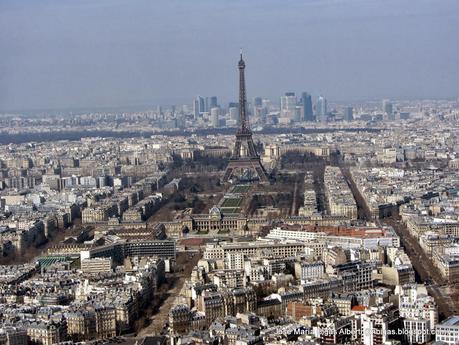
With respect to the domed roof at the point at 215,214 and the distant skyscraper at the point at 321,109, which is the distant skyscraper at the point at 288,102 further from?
the domed roof at the point at 215,214

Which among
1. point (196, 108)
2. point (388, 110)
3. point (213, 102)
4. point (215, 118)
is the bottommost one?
point (215, 118)

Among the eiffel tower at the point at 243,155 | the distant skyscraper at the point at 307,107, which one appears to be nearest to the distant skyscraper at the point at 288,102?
the distant skyscraper at the point at 307,107

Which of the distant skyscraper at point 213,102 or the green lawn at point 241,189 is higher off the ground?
the distant skyscraper at point 213,102

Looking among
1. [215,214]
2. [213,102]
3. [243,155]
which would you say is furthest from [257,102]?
[215,214]

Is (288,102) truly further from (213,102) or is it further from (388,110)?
(388,110)

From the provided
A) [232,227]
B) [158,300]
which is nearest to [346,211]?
[232,227]

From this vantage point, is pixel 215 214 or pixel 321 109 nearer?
pixel 215 214

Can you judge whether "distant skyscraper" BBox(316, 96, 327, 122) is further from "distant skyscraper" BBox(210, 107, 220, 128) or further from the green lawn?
the green lawn
